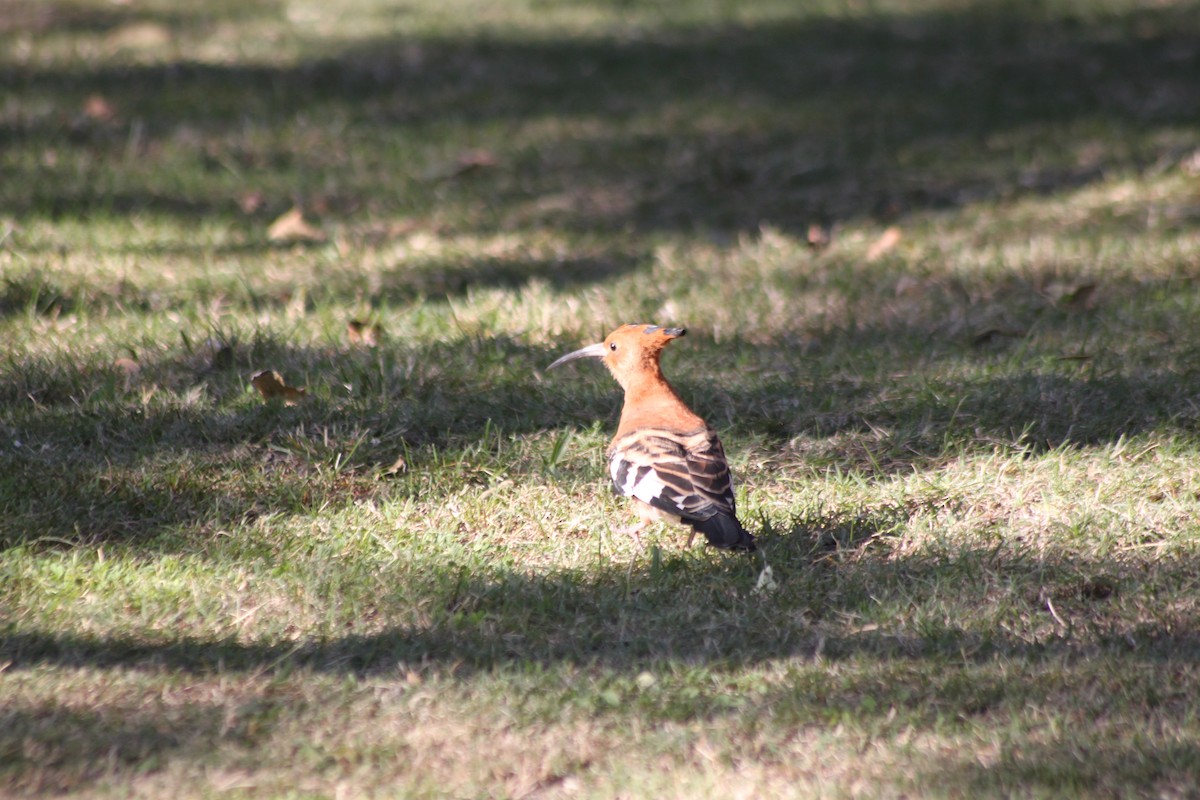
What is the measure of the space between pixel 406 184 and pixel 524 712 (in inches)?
203

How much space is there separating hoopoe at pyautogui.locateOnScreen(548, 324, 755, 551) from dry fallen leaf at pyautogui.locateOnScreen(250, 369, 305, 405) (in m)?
1.16

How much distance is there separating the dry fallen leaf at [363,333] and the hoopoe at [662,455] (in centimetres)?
121

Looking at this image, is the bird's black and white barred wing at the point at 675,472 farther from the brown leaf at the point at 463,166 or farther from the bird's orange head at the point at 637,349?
the brown leaf at the point at 463,166

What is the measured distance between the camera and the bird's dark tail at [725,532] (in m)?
4.07

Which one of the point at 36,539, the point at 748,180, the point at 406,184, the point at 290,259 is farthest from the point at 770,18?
the point at 36,539

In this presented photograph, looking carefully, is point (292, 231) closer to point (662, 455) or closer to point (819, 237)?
point (819, 237)

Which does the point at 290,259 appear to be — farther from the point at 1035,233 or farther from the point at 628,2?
the point at 628,2

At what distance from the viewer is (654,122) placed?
9.32m

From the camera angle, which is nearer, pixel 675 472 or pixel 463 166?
pixel 675 472

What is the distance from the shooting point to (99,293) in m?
6.20

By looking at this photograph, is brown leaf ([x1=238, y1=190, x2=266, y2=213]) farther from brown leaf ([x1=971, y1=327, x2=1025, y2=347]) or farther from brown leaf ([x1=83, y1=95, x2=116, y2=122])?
brown leaf ([x1=971, y1=327, x2=1025, y2=347])

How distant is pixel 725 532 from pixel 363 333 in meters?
2.32

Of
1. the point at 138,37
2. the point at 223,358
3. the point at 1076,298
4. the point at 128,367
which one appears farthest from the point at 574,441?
the point at 138,37

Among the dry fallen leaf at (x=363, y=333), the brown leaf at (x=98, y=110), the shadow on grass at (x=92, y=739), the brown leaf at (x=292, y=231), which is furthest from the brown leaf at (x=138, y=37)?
the shadow on grass at (x=92, y=739)
